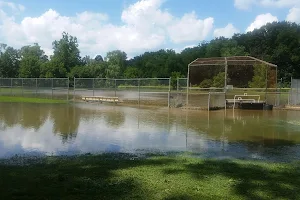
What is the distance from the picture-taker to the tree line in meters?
66.9

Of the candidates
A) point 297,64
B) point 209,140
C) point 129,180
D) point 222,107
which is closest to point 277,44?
point 297,64

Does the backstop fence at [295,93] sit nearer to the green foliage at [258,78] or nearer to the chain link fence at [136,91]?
the chain link fence at [136,91]

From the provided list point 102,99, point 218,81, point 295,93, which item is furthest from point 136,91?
point 295,93

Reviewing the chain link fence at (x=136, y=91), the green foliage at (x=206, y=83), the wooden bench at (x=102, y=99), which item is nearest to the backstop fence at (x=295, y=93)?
the chain link fence at (x=136, y=91)

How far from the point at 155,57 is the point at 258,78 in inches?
3190

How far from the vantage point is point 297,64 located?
3450 inches

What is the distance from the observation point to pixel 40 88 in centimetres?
3828

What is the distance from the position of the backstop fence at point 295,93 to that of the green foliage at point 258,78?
13858 millimetres

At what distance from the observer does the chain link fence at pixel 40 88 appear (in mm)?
36969

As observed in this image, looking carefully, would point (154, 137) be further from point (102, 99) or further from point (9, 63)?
point (9, 63)

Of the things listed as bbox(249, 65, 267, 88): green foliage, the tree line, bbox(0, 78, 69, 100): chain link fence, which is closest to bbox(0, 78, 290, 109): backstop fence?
bbox(0, 78, 69, 100): chain link fence

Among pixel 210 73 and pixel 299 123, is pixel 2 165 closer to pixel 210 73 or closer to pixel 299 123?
pixel 299 123

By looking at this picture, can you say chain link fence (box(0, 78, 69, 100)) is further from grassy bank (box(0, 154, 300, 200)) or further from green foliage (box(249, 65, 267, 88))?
grassy bank (box(0, 154, 300, 200))

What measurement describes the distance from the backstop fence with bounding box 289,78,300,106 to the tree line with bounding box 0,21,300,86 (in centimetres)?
4517
